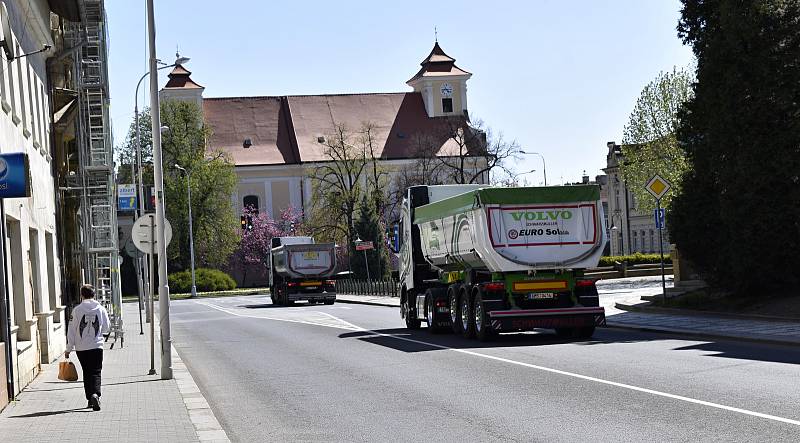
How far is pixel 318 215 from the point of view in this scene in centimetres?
9631

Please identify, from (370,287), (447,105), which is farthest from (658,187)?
(447,105)

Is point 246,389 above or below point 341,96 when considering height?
below

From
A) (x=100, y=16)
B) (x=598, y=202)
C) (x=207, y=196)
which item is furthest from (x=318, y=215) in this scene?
(x=598, y=202)

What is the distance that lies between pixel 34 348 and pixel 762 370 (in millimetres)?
11778

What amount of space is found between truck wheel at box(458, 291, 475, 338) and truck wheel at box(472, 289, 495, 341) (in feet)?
0.46

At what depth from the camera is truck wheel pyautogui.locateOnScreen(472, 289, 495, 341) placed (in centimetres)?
2464

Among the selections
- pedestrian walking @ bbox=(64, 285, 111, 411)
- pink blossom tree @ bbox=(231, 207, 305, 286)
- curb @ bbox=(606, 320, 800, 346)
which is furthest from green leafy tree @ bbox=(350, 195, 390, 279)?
pedestrian walking @ bbox=(64, 285, 111, 411)

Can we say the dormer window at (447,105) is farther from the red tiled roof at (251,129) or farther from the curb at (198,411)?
the curb at (198,411)

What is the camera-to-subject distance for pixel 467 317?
26.2 meters

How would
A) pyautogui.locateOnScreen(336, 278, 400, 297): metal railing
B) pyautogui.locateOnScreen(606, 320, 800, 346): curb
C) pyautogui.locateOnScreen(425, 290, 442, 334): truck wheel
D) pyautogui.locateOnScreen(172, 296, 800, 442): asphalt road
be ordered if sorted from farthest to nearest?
pyautogui.locateOnScreen(336, 278, 400, 297): metal railing, pyautogui.locateOnScreen(425, 290, 442, 334): truck wheel, pyautogui.locateOnScreen(606, 320, 800, 346): curb, pyautogui.locateOnScreen(172, 296, 800, 442): asphalt road

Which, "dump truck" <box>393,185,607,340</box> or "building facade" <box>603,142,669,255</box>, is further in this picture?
"building facade" <box>603,142,669,255</box>

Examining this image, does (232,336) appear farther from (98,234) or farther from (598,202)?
(598,202)

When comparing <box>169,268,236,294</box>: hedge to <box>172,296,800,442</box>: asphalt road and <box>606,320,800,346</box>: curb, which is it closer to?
<box>606,320,800,346</box>: curb

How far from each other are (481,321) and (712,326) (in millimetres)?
4559
